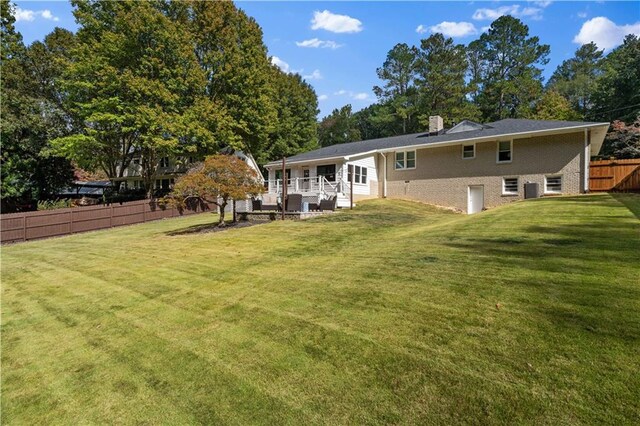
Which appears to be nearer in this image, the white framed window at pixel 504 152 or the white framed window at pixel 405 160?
the white framed window at pixel 504 152

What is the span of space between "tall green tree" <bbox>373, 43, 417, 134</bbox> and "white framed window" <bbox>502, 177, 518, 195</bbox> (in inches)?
1193

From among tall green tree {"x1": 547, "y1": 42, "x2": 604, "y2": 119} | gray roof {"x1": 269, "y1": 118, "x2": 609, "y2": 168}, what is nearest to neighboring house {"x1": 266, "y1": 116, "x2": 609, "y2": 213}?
gray roof {"x1": 269, "y1": 118, "x2": 609, "y2": 168}

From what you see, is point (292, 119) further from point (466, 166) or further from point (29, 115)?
point (466, 166)

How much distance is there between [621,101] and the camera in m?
32.1

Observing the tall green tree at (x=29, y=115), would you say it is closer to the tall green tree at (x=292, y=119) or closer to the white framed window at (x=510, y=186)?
the tall green tree at (x=292, y=119)

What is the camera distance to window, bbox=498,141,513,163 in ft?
61.6

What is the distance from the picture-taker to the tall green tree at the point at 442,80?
4303 centimetres

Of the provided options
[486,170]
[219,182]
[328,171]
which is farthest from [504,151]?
[219,182]

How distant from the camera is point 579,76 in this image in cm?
5147

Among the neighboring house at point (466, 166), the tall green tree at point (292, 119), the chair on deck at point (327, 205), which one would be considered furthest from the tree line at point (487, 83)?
the chair on deck at point (327, 205)

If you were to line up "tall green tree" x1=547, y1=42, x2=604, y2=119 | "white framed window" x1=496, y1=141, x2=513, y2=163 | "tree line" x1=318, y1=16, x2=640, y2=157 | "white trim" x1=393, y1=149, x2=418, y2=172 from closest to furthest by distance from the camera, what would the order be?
"white framed window" x1=496, y1=141, x2=513, y2=163
"white trim" x1=393, y1=149, x2=418, y2=172
"tree line" x1=318, y1=16, x2=640, y2=157
"tall green tree" x1=547, y1=42, x2=604, y2=119

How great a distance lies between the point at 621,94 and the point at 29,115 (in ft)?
176

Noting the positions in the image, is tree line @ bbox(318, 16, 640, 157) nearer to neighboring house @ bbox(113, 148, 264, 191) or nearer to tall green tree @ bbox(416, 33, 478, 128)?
tall green tree @ bbox(416, 33, 478, 128)

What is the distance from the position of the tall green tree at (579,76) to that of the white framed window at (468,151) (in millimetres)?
29778
